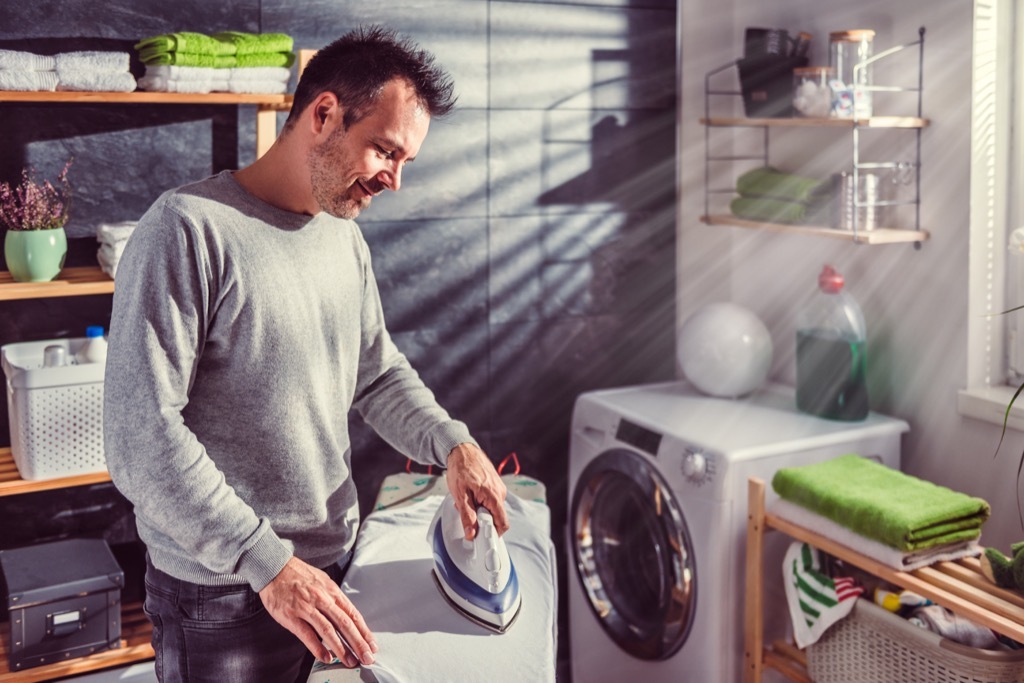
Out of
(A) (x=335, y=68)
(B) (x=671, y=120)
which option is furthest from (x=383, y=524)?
(B) (x=671, y=120)

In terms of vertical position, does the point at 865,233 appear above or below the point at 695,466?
above

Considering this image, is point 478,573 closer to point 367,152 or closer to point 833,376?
point 367,152

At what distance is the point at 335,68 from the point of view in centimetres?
138

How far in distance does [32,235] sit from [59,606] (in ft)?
2.46

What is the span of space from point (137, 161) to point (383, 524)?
117 cm

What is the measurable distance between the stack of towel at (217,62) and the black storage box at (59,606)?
101cm

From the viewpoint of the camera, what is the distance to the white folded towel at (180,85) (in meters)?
2.07

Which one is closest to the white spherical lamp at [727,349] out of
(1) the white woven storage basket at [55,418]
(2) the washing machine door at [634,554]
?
(2) the washing machine door at [634,554]

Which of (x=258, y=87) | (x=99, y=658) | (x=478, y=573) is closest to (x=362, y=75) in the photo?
(x=478, y=573)

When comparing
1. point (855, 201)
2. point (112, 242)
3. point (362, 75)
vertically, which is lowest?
point (112, 242)

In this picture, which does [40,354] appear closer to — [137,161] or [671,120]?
[137,161]

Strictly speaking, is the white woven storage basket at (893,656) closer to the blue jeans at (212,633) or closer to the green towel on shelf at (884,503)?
the green towel on shelf at (884,503)

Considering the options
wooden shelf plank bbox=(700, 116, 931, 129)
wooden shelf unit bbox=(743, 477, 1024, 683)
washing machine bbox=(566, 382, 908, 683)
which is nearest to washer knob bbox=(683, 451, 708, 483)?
washing machine bbox=(566, 382, 908, 683)

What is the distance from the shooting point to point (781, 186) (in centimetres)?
252
